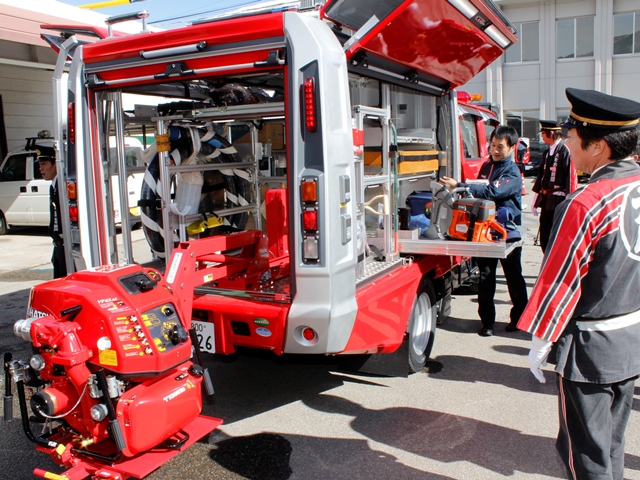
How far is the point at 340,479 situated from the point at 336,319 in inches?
33.7

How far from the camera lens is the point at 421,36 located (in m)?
4.03

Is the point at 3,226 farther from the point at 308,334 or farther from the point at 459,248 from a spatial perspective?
the point at 308,334

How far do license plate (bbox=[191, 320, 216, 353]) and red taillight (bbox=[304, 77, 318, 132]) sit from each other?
54.2 inches

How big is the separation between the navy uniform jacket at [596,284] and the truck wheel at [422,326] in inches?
84.4

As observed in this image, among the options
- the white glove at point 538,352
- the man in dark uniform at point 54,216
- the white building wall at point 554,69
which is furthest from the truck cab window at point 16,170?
the white building wall at point 554,69

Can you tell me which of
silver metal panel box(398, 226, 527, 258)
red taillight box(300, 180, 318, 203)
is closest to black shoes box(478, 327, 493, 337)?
silver metal panel box(398, 226, 527, 258)

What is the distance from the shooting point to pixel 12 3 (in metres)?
12.9

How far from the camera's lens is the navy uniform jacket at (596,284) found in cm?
233

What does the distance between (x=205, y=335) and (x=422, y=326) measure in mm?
1904

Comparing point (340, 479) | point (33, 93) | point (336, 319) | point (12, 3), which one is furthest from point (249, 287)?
point (33, 93)

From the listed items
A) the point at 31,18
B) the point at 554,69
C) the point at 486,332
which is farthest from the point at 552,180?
the point at 554,69

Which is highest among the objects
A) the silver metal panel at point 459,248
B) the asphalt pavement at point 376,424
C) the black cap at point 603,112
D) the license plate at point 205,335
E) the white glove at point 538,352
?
the black cap at point 603,112

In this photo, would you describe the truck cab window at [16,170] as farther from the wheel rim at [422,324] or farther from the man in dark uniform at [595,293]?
the man in dark uniform at [595,293]

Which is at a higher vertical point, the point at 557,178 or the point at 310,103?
the point at 310,103
